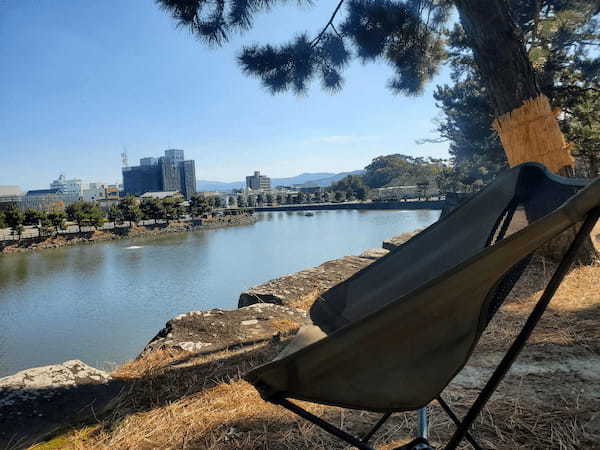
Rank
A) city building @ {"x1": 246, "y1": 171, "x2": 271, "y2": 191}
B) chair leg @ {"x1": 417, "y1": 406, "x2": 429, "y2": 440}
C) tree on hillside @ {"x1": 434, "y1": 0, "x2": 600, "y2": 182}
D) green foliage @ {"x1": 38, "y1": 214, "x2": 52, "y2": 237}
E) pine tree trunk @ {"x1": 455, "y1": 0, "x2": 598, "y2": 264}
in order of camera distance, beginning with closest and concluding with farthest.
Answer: chair leg @ {"x1": 417, "y1": 406, "x2": 429, "y2": 440}, pine tree trunk @ {"x1": 455, "y1": 0, "x2": 598, "y2": 264}, tree on hillside @ {"x1": 434, "y1": 0, "x2": 600, "y2": 182}, green foliage @ {"x1": 38, "y1": 214, "x2": 52, "y2": 237}, city building @ {"x1": 246, "y1": 171, "x2": 271, "y2": 191}

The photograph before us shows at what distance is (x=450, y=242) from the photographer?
1.04m

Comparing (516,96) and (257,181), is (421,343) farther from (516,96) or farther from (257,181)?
(257,181)

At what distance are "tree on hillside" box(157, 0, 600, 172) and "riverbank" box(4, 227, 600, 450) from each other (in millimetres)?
1109

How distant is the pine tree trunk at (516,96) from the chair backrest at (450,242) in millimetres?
1802

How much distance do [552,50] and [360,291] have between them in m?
7.89

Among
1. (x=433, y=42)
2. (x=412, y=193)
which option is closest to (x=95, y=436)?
(x=433, y=42)

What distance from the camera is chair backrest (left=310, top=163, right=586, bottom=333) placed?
902mm

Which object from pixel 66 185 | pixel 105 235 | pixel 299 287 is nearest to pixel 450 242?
pixel 299 287

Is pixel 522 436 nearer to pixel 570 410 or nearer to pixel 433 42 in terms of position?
pixel 570 410

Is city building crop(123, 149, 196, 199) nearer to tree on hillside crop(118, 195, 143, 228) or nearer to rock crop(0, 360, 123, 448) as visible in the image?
tree on hillside crop(118, 195, 143, 228)

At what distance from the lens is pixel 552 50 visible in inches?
267

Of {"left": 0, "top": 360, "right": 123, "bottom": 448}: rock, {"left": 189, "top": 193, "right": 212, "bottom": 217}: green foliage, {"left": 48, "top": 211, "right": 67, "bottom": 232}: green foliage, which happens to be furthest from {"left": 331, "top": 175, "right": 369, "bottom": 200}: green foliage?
{"left": 0, "top": 360, "right": 123, "bottom": 448}: rock

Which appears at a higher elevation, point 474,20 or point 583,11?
point 583,11

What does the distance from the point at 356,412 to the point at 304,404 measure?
0.19 meters
